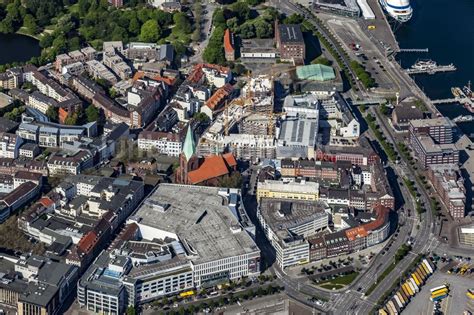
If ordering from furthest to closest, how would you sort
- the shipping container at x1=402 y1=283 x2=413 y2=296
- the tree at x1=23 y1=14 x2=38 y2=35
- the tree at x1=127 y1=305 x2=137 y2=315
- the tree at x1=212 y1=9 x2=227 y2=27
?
the tree at x1=23 y1=14 x2=38 y2=35 < the tree at x1=212 y1=9 x2=227 y2=27 < the shipping container at x1=402 y1=283 x2=413 y2=296 < the tree at x1=127 y1=305 x2=137 y2=315

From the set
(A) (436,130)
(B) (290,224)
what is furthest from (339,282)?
(A) (436,130)

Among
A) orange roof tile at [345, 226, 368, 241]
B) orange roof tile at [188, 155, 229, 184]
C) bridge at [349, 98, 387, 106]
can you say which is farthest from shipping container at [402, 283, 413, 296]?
bridge at [349, 98, 387, 106]

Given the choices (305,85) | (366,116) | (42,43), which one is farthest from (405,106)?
(42,43)

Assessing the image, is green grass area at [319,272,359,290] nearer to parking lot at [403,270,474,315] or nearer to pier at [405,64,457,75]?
Result: parking lot at [403,270,474,315]

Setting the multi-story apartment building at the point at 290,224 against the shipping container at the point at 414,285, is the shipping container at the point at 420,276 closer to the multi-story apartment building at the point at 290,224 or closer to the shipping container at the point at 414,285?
the shipping container at the point at 414,285

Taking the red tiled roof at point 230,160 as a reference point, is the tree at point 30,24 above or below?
above

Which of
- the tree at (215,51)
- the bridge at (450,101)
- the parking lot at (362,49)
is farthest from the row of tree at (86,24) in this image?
the bridge at (450,101)
